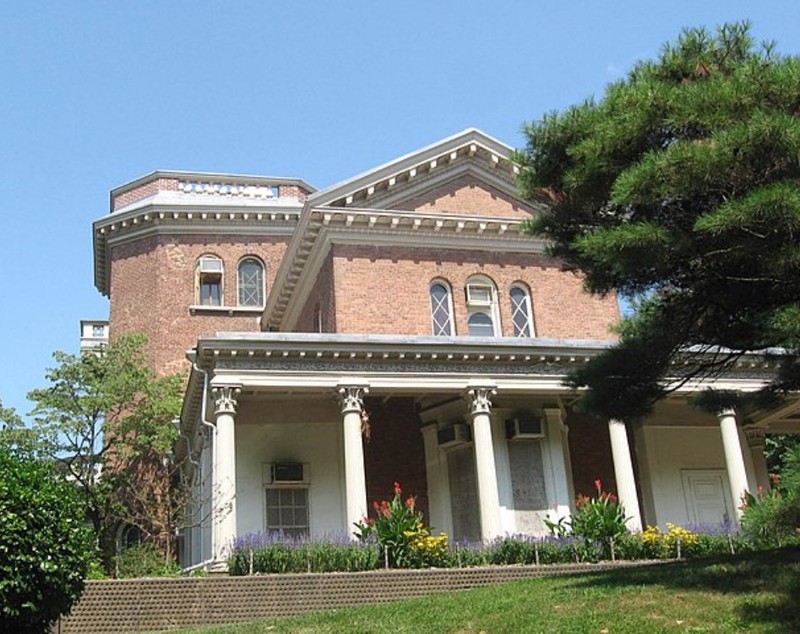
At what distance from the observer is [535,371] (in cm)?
2302

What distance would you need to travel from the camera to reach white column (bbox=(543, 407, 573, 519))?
23.8 metres

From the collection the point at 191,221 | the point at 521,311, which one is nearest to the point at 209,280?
the point at 191,221

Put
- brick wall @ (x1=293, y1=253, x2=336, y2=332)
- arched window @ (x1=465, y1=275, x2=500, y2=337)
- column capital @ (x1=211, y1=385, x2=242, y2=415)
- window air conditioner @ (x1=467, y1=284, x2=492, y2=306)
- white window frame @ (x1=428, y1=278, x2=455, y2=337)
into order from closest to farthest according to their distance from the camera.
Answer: column capital @ (x1=211, y1=385, x2=242, y2=415), brick wall @ (x1=293, y1=253, x2=336, y2=332), white window frame @ (x1=428, y1=278, x2=455, y2=337), arched window @ (x1=465, y1=275, x2=500, y2=337), window air conditioner @ (x1=467, y1=284, x2=492, y2=306)

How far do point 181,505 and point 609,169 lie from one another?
14.8 meters

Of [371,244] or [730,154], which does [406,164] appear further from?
[730,154]

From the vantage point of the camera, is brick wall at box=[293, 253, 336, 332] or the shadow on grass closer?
the shadow on grass

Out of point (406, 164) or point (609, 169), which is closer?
Answer: point (609, 169)

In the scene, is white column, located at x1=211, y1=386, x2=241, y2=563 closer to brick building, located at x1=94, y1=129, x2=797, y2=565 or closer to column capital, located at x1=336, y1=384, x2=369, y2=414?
brick building, located at x1=94, y1=129, x2=797, y2=565

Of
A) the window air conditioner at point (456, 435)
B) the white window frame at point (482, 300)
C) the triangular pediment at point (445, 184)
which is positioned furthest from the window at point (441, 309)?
the window air conditioner at point (456, 435)

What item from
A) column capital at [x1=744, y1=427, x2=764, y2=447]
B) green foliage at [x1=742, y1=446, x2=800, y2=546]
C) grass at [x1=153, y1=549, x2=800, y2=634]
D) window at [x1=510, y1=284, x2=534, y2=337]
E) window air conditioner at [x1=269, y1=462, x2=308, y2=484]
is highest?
window at [x1=510, y1=284, x2=534, y2=337]

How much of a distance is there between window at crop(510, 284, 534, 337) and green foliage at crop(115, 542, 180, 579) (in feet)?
35.7

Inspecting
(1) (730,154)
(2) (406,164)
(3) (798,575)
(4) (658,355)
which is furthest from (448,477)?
(1) (730,154)

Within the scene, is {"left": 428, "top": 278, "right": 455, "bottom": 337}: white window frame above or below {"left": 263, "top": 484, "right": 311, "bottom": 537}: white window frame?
above

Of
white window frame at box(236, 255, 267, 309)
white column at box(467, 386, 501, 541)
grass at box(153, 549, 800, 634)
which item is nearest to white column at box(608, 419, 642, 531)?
white column at box(467, 386, 501, 541)
